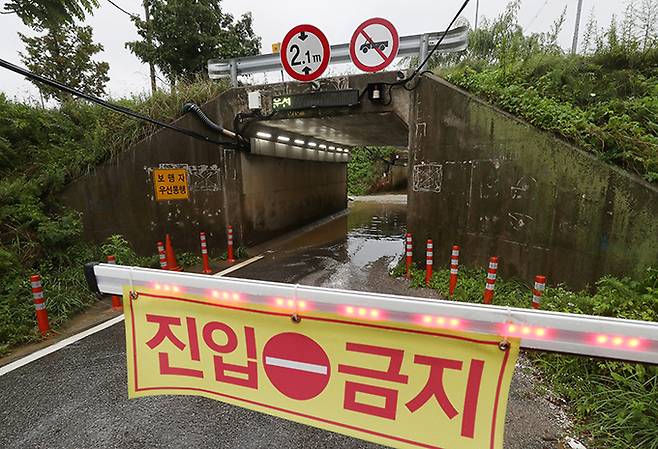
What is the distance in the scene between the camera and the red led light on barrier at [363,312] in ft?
4.63

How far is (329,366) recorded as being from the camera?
1553 mm

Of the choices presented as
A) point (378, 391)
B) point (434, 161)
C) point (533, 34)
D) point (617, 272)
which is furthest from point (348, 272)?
point (533, 34)

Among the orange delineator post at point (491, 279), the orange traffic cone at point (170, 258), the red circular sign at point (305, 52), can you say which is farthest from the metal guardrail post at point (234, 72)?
the orange delineator post at point (491, 279)

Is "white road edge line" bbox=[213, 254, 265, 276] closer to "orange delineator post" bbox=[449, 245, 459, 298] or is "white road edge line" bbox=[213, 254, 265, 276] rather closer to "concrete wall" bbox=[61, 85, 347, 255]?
"concrete wall" bbox=[61, 85, 347, 255]

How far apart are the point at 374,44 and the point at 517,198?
4134 mm

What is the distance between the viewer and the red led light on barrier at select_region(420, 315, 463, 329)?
4.35 feet

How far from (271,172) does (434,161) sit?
580cm

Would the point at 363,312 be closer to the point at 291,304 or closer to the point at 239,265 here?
the point at 291,304

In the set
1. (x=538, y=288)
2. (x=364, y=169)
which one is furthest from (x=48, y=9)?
(x=364, y=169)

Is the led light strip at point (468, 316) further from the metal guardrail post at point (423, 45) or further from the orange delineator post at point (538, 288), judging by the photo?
the metal guardrail post at point (423, 45)

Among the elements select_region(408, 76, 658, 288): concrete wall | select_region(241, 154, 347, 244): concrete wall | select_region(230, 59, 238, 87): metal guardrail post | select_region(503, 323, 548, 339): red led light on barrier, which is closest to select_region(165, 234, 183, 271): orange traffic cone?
select_region(241, 154, 347, 244): concrete wall

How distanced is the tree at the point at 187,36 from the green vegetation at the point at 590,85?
10.1 metres

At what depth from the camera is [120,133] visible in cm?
798

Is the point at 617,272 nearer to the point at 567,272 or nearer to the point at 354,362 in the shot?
the point at 567,272
